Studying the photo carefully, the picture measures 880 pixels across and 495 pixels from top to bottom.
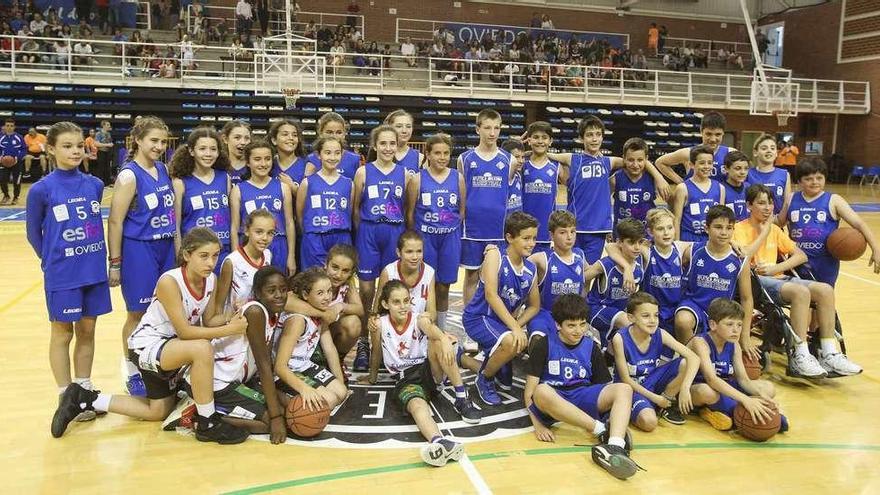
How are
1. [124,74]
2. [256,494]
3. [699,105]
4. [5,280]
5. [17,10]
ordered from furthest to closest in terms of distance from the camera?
[699,105], [17,10], [124,74], [5,280], [256,494]

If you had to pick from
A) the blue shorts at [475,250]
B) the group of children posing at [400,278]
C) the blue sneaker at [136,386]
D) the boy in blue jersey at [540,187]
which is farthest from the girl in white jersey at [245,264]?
the boy in blue jersey at [540,187]

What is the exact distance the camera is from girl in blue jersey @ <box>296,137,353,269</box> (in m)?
4.53

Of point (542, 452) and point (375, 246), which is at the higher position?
point (375, 246)

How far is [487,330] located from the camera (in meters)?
4.19

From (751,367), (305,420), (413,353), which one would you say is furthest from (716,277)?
(305,420)

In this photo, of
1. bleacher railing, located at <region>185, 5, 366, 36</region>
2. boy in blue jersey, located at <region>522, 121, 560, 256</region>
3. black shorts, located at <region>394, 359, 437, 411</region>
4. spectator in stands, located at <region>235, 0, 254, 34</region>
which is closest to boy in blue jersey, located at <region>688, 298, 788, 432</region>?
black shorts, located at <region>394, 359, 437, 411</region>

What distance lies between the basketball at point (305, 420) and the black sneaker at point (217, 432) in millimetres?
264

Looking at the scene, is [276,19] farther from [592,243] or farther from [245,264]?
[245,264]

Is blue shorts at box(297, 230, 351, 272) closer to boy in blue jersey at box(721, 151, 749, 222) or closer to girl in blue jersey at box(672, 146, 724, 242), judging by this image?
girl in blue jersey at box(672, 146, 724, 242)

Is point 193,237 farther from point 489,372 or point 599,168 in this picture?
point 599,168

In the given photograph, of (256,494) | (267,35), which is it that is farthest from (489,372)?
(267,35)

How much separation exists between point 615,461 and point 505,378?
1.24 m

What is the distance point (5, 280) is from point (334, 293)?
200 inches

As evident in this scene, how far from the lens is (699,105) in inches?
789
